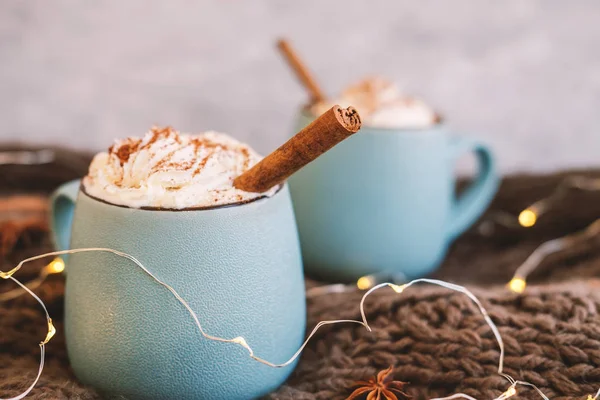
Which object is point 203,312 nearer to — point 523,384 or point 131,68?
point 523,384

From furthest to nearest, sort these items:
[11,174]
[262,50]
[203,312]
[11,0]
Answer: [262,50] < [11,0] < [11,174] < [203,312]

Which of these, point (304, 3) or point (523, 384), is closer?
point (523, 384)

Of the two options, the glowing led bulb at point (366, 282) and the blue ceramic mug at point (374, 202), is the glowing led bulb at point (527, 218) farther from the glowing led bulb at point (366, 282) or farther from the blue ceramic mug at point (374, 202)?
the glowing led bulb at point (366, 282)

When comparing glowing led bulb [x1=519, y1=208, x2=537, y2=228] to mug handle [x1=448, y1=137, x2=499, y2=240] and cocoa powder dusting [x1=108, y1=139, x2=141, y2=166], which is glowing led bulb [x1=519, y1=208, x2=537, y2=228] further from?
cocoa powder dusting [x1=108, y1=139, x2=141, y2=166]

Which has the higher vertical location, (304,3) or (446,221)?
(304,3)

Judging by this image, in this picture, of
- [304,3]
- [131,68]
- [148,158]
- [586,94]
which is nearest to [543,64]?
[586,94]

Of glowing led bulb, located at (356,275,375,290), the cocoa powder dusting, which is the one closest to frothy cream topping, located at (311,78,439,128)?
glowing led bulb, located at (356,275,375,290)

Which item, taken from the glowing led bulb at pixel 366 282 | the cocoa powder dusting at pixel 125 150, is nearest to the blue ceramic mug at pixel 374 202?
the glowing led bulb at pixel 366 282

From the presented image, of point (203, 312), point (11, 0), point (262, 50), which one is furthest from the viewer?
point (262, 50)

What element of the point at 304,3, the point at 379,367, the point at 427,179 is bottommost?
the point at 379,367
